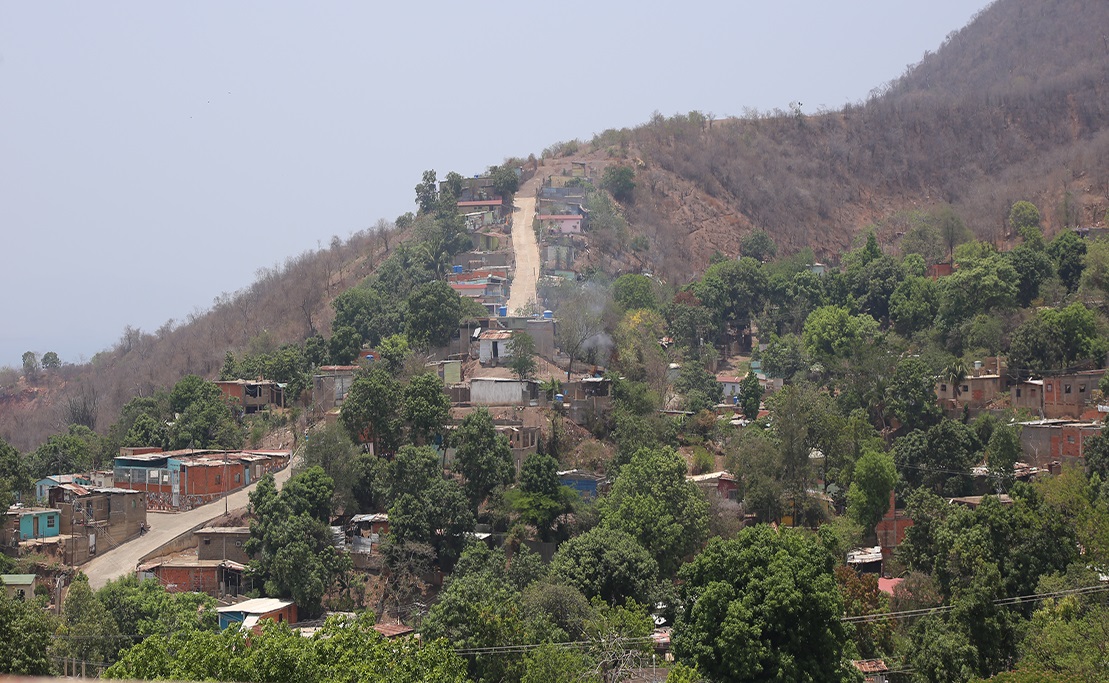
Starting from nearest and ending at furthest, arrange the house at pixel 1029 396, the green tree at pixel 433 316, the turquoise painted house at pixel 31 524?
the turquoise painted house at pixel 31 524, the house at pixel 1029 396, the green tree at pixel 433 316

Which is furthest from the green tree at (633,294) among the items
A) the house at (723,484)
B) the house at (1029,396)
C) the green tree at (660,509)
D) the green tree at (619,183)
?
the green tree at (660,509)

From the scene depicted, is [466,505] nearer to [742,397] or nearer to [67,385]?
[742,397]

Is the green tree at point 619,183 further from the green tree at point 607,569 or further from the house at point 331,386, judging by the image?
the green tree at point 607,569

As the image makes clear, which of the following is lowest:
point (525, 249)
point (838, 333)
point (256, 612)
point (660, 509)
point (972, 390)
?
point (256, 612)

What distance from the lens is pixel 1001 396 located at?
33.4m

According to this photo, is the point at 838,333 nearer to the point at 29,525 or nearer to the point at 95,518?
the point at 95,518

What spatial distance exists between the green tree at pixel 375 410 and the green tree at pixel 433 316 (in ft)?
21.4

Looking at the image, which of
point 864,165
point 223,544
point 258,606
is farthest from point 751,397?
point 864,165

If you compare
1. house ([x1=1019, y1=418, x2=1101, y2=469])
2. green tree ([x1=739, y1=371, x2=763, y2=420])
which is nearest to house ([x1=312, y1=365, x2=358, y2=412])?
green tree ([x1=739, y1=371, x2=763, y2=420])

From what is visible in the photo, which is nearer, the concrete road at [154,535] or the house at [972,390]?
the concrete road at [154,535]

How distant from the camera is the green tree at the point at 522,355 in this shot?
34.7m

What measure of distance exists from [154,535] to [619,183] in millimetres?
28492

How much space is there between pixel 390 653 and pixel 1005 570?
10.3m

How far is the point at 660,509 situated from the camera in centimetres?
2723
